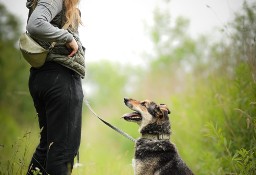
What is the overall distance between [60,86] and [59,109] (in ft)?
0.72

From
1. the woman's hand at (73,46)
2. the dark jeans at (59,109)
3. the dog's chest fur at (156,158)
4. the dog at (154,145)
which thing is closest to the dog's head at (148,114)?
the dog at (154,145)

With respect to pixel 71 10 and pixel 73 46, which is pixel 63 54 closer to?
pixel 73 46

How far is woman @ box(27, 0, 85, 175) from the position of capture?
364 cm

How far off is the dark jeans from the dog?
1045 mm

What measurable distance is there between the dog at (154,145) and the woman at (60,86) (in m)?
1.03

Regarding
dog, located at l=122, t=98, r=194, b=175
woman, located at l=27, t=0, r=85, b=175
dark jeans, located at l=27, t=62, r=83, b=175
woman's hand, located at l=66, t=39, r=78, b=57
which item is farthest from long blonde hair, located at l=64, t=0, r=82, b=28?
dog, located at l=122, t=98, r=194, b=175

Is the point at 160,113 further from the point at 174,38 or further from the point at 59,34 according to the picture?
the point at 174,38

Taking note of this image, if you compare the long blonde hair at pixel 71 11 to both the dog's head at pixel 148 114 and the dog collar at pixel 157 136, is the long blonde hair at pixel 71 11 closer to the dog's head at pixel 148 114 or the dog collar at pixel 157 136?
the dog's head at pixel 148 114

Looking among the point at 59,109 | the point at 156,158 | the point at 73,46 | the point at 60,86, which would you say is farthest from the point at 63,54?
the point at 156,158

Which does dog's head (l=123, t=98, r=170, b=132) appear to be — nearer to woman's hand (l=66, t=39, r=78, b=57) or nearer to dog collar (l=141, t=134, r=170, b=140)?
dog collar (l=141, t=134, r=170, b=140)

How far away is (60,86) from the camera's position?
3639mm

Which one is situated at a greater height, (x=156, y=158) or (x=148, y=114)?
(x=148, y=114)

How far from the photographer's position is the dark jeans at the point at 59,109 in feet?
12.0

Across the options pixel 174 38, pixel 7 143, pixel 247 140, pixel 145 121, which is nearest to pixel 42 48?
pixel 145 121
